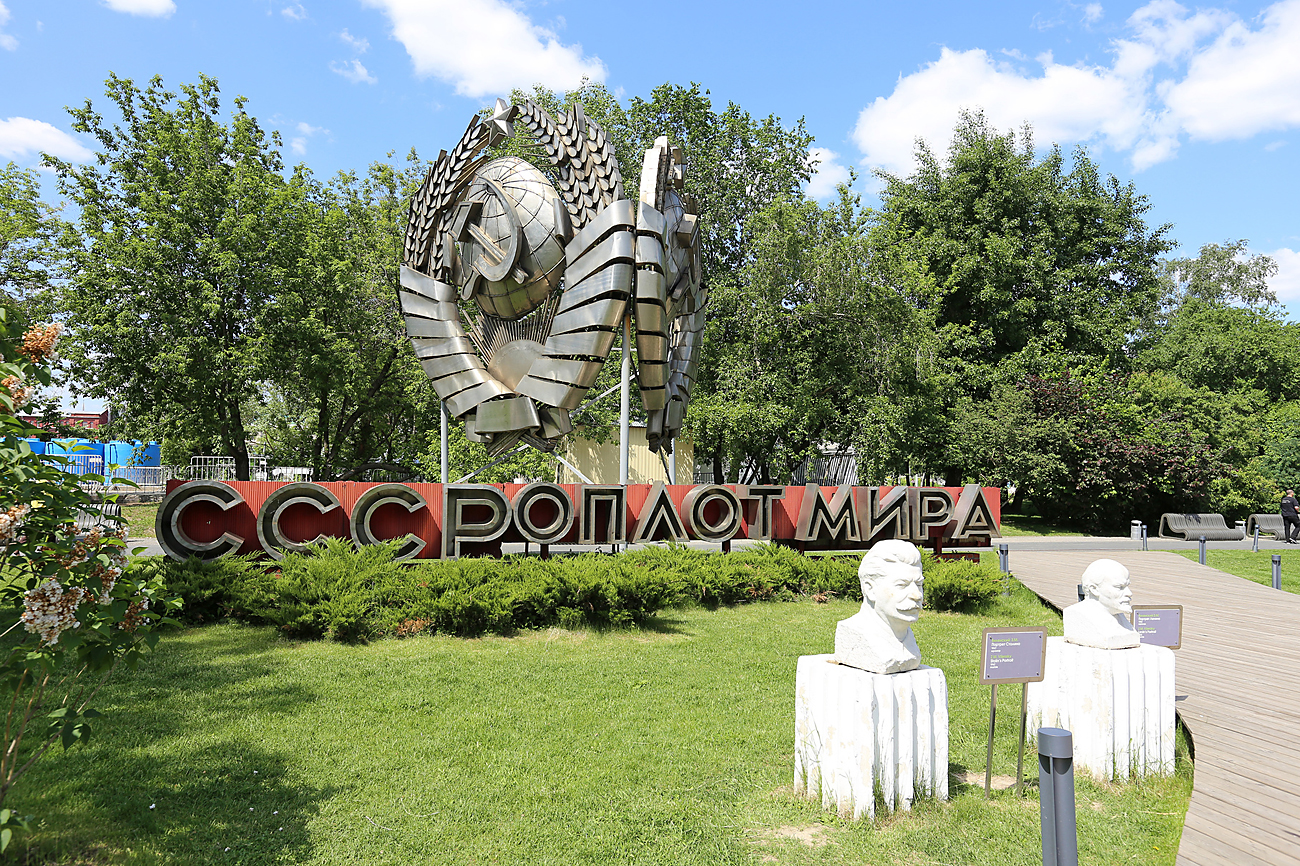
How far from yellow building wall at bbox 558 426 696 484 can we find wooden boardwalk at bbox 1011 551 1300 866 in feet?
43.6

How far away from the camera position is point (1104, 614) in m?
5.80

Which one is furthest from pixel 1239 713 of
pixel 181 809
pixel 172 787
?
pixel 172 787

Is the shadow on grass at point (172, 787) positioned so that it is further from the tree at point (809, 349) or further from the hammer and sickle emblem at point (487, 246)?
the tree at point (809, 349)

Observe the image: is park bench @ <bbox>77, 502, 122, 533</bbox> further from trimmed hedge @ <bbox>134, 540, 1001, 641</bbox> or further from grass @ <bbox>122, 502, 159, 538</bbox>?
grass @ <bbox>122, 502, 159, 538</bbox>

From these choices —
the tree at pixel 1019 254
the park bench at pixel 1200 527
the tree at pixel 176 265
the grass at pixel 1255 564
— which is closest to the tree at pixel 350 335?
the tree at pixel 176 265

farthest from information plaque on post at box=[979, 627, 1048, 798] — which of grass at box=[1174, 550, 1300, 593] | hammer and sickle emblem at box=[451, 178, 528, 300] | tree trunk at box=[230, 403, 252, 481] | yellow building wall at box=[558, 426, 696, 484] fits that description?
tree trunk at box=[230, 403, 252, 481]

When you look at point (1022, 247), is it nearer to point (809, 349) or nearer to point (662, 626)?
point (809, 349)

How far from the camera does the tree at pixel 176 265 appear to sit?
21281 millimetres

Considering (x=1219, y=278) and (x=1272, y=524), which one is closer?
(x=1272, y=524)

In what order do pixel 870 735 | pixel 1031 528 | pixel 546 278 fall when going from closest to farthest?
pixel 870 735, pixel 546 278, pixel 1031 528

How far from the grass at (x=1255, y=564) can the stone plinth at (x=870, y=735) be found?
14913 mm

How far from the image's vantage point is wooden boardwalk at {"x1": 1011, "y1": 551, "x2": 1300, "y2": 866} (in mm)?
4480

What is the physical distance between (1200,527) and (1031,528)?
572cm

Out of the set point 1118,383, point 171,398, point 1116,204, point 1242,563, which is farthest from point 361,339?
point 1116,204
